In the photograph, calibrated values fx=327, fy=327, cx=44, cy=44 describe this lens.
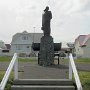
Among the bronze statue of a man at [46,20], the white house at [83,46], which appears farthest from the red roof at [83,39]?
the bronze statue of a man at [46,20]

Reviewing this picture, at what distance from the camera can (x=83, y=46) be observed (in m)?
85.9

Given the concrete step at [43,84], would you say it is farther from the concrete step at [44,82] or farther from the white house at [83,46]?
the white house at [83,46]

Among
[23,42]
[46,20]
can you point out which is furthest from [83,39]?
[46,20]

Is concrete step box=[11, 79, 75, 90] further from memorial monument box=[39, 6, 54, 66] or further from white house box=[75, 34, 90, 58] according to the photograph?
white house box=[75, 34, 90, 58]

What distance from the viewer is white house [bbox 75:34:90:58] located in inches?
3314

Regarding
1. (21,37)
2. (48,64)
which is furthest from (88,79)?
(21,37)

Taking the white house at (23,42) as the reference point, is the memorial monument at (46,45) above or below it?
below

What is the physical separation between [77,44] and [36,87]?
8258cm

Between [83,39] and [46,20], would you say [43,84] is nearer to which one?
[46,20]

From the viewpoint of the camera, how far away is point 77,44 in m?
93.6

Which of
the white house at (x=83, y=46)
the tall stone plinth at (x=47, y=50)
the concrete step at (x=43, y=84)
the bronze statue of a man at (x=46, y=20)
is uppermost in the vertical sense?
the white house at (x=83, y=46)

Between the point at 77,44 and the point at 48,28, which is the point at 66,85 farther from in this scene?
the point at 77,44

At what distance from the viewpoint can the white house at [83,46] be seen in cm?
8419

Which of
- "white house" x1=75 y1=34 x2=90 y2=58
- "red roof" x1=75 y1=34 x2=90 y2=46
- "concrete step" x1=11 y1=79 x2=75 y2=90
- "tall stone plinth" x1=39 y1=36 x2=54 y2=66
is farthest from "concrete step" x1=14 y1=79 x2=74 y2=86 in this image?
"red roof" x1=75 y1=34 x2=90 y2=46
